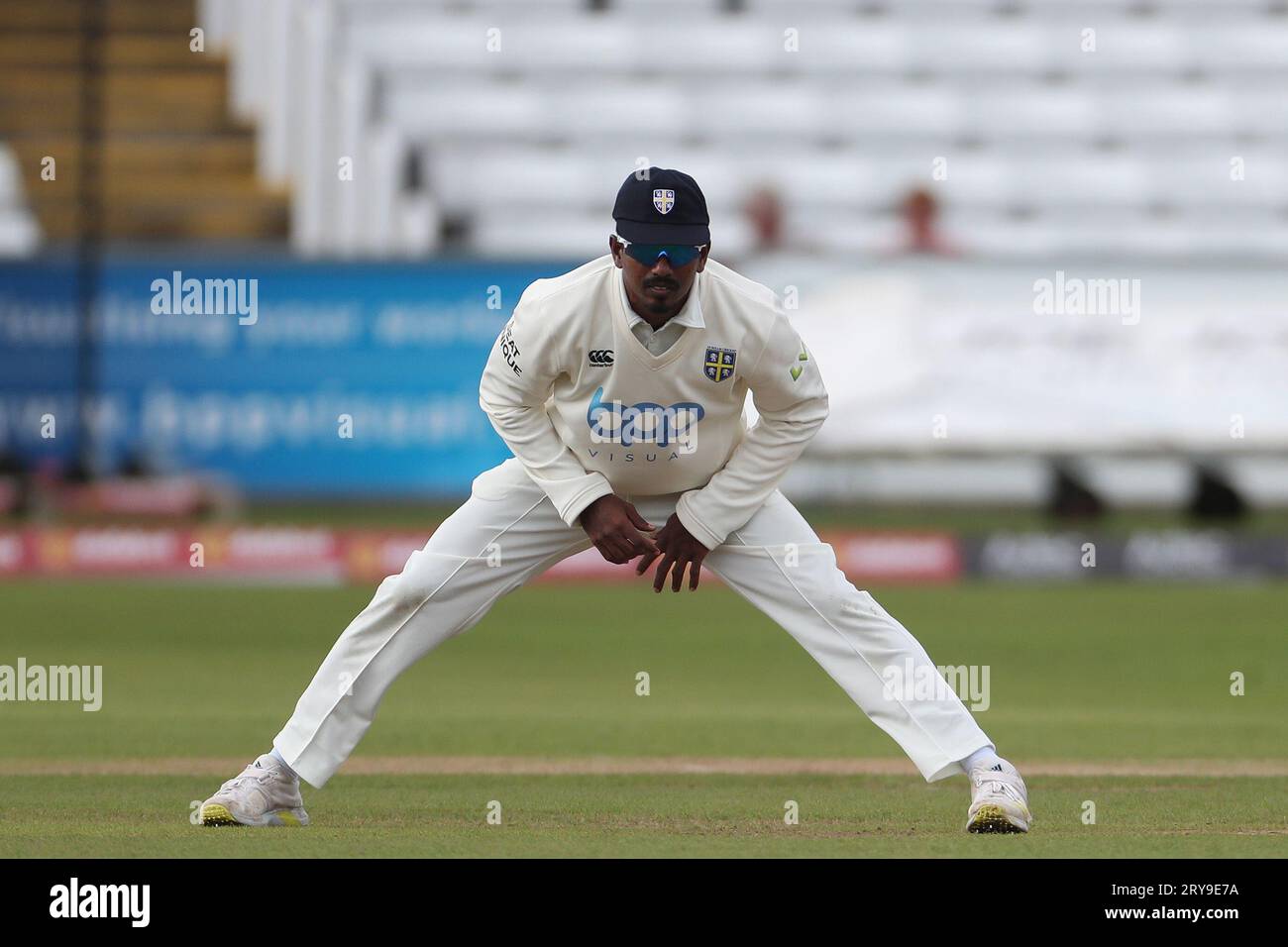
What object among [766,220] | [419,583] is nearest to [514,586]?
[419,583]

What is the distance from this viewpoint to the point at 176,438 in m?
16.3

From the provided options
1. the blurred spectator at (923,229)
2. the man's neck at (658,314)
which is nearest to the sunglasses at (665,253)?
the man's neck at (658,314)

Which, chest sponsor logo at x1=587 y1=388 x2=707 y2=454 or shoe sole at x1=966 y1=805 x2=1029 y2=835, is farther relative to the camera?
chest sponsor logo at x1=587 y1=388 x2=707 y2=454

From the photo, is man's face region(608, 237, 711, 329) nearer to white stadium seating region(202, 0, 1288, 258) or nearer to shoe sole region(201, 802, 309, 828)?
shoe sole region(201, 802, 309, 828)

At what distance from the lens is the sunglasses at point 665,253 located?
546 cm

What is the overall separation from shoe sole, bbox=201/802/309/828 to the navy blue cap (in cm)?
186

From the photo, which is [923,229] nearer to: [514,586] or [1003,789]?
[514,586]

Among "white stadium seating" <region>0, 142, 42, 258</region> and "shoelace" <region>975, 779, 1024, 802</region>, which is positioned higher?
"white stadium seating" <region>0, 142, 42, 258</region>

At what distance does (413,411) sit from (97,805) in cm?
1007

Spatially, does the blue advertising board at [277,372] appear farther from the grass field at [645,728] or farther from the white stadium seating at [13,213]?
the white stadium seating at [13,213]

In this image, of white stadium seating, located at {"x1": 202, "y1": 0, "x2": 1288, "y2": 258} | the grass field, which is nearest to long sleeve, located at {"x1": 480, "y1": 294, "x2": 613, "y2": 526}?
the grass field

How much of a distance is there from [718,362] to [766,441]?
0.34 m

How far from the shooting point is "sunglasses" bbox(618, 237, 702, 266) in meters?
5.46

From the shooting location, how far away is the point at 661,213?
543cm
